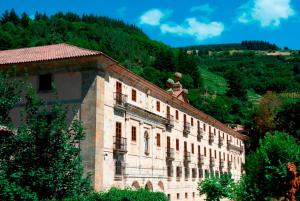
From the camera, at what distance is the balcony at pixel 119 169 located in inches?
1037

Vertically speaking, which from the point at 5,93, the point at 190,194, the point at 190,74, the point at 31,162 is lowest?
the point at 190,194

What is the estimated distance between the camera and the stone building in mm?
24422

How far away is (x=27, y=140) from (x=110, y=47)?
97188 millimetres

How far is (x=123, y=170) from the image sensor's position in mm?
27109

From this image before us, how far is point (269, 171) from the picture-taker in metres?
21.9

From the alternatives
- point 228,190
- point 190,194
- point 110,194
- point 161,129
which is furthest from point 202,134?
point 110,194

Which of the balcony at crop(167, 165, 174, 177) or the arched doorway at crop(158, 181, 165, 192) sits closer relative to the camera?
the arched doorway at crop(158, 181, 165, 192)

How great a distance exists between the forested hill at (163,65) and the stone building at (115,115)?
46377mm

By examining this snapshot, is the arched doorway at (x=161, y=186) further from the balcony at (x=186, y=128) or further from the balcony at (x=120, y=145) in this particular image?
the balcony at (x=120, y=145)

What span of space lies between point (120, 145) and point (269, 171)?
30.9 ft

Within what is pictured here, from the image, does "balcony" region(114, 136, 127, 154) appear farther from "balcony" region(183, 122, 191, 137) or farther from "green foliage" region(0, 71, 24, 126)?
"balcony" region(183, 122, 191, 137)

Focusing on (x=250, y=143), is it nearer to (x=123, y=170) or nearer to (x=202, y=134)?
(x=202, y=134)

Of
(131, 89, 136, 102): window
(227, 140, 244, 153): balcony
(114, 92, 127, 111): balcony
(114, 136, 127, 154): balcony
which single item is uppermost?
(131, 89, 136, 102): window

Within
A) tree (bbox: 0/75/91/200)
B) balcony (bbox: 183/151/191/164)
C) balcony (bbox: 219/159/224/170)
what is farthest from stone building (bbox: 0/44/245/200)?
balcony (bbox: 219/159/224/170)
